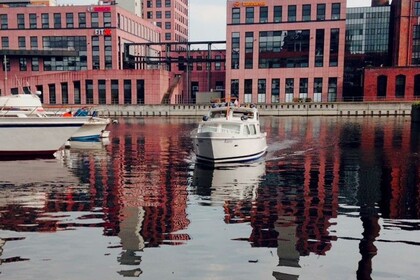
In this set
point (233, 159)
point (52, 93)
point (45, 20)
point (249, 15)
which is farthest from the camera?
point (45, 20)

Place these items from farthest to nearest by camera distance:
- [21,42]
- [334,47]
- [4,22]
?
[4,22]
[21,42]
[334,47]

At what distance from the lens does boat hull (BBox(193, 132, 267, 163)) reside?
1048 inches

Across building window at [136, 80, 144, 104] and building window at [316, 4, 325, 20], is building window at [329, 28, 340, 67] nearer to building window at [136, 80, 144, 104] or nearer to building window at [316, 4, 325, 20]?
building window at [316, 4, 325, 20]

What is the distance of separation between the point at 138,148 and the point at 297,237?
84.4 ft

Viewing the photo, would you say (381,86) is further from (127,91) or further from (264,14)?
(127,91)

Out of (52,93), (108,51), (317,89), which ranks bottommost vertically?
(52,93)

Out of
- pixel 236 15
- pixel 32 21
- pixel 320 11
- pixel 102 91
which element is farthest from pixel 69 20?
pixel 320 11

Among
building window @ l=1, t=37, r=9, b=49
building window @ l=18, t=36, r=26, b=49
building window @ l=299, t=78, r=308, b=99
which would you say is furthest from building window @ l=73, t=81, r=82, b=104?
building window @ l=299, t=78, r=308, b=99

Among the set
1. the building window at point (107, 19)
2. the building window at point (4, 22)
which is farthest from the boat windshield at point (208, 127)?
the building window at point (4, 22)

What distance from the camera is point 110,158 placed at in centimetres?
3077

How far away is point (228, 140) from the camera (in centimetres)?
2675

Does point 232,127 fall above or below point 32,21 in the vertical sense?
below

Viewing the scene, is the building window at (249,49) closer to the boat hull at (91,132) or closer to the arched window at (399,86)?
the arched window at (399,86)

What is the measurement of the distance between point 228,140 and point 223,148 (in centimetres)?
62
